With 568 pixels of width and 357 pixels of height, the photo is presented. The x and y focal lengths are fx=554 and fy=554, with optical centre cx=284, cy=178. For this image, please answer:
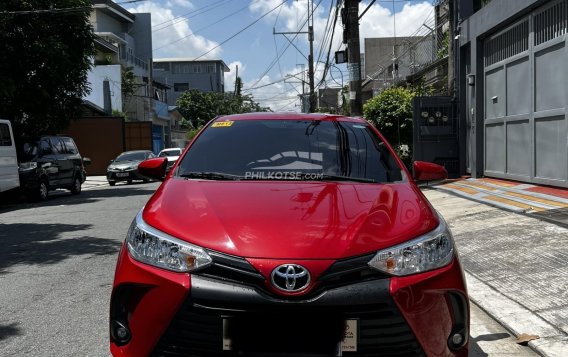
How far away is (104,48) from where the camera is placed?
37625mm

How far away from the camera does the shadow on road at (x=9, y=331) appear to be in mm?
4055

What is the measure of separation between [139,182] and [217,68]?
225ft

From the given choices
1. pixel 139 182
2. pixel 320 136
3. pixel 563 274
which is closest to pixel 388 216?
pixel 320 136

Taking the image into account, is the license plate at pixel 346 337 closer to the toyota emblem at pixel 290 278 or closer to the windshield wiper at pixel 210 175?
the toyota emblem at pixel 290 278

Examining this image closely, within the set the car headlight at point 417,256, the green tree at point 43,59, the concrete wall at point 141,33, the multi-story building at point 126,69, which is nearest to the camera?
the car headlight at point 417,256

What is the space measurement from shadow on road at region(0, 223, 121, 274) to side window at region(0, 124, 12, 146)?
13.9 ft

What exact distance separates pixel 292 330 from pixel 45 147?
14.7 metres

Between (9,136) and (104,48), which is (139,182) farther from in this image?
(104,48)

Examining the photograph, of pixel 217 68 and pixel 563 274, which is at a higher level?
pixel 217 68

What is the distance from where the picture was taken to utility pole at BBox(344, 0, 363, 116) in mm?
13625

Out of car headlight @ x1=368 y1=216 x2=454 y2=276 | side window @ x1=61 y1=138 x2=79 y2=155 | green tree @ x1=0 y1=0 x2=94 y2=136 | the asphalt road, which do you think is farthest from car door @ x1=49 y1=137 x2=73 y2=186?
car headlight @ x1=368 y1=216 x2=454 y2=276

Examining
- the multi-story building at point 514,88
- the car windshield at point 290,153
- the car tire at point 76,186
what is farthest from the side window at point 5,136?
the multi-story building at point 514,88

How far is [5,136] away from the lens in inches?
514

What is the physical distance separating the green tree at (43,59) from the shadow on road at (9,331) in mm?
10836
